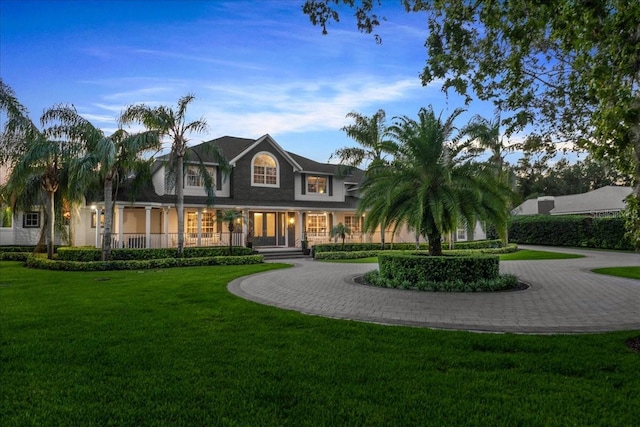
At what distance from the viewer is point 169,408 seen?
3.40 meters

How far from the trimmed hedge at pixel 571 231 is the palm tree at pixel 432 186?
56.0ft

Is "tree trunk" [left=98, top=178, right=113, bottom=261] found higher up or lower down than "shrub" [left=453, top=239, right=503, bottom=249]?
higher up

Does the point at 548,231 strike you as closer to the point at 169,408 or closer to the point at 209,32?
the point at 209,32

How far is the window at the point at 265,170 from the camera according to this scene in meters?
24.9

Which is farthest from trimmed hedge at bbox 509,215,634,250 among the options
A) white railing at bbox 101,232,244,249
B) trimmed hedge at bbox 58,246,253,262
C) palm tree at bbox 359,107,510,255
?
trimmed hedge at bbox 58,246,253,262

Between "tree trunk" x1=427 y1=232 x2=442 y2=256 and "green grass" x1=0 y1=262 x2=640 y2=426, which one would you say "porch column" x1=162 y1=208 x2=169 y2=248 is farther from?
"tree trunk" x1=427 y1=232 x2=442 y2=256

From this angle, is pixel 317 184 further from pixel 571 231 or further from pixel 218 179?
pixel 571 231

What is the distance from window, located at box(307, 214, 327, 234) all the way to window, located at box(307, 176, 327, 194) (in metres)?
1.77

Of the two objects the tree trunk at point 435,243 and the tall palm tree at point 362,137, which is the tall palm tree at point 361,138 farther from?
the tree trunk at point 435,243

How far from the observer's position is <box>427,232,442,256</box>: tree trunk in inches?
447

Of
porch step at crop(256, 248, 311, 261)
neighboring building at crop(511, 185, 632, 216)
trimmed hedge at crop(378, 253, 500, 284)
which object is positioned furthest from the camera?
neighboring building at crop(511, 185, 632, 216)

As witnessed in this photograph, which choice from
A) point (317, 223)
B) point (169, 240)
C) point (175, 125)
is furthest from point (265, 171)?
point (175, 125)

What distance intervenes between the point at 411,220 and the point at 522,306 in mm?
3792

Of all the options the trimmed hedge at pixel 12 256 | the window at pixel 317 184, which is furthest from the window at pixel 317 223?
the trimmed hedge at pixel 12 256
